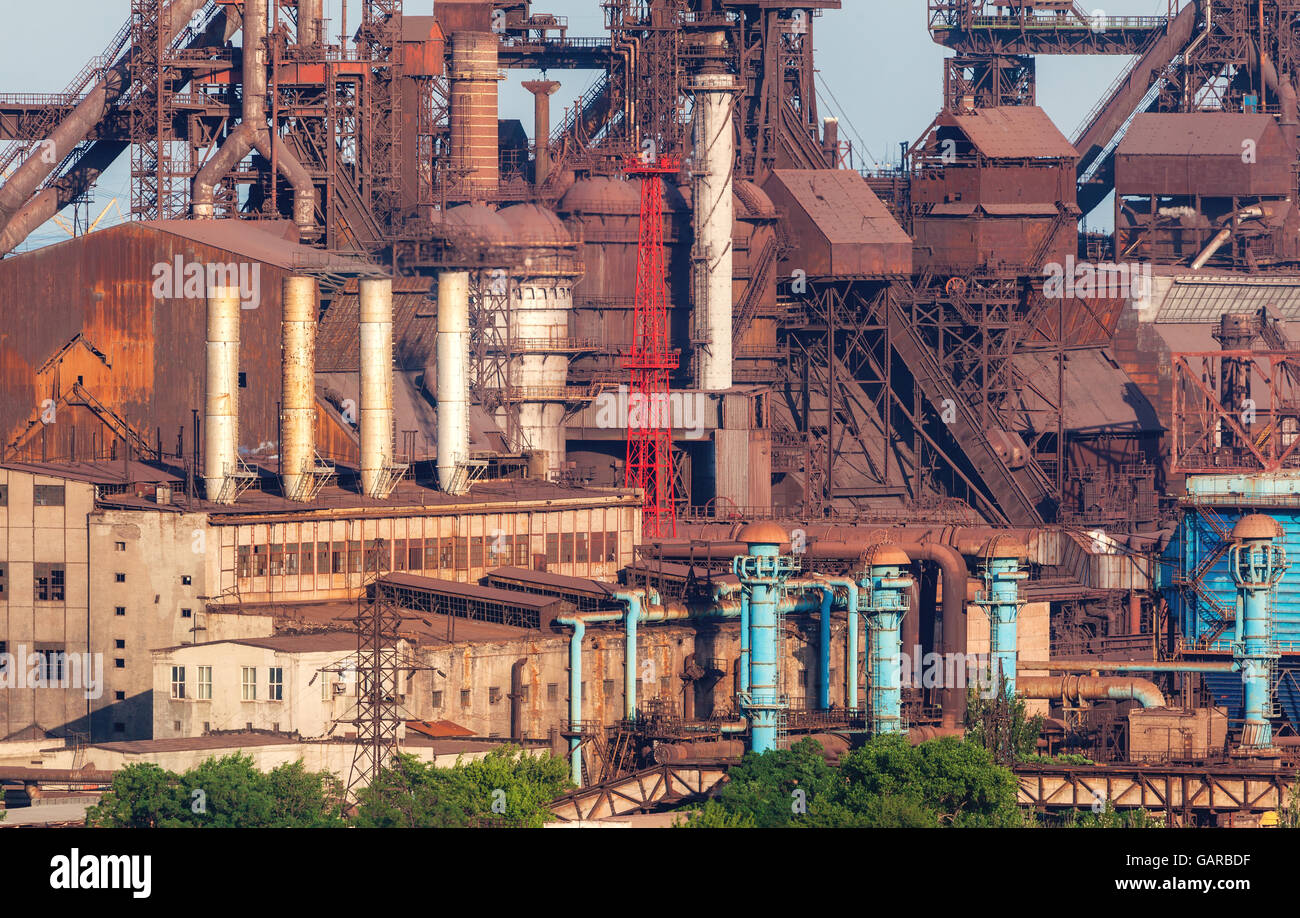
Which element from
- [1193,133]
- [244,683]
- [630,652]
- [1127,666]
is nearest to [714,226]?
[1127,666]

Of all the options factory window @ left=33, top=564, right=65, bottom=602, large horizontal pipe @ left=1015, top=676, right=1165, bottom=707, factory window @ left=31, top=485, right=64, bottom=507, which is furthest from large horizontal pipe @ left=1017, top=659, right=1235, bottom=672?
factory window @ left=31, top=485, right=64, bottom=507

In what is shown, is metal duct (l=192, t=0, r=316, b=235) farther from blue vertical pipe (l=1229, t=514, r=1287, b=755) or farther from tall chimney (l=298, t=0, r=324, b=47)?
blue vertical pipe (l=1229, t=514, r=1287, b=755)

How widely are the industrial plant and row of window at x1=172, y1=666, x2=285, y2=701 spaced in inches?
4.6

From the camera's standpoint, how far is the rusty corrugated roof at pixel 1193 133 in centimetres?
11494

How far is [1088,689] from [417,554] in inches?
739

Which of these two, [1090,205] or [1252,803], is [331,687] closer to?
[1252,803]

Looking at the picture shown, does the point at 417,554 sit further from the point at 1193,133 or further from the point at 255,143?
the point at 1193,133

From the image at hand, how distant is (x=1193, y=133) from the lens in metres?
116

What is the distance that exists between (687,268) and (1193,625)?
26340mm

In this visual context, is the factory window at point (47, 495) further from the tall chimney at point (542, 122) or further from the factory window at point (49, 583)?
the tall chimney at point (542, 122)

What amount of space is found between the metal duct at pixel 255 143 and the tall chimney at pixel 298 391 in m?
15.4

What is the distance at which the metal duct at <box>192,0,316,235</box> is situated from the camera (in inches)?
3679

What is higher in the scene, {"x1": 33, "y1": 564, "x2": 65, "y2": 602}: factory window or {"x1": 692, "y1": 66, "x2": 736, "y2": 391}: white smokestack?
{"x1": 692, "y1": 66, "x2": 736, "y2": 391}: white smokestack
